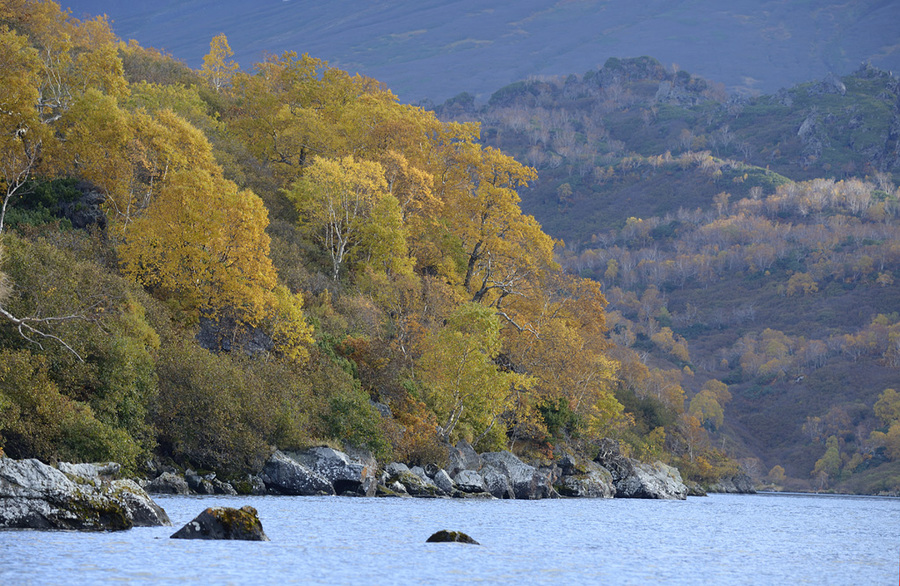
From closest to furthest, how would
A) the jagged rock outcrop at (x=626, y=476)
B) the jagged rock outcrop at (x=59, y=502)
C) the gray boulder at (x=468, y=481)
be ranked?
the jagged rock outcrop at (x=59, y=502)
the gray boulder at (x=468, y=481)
the jagged rock outcrop at (x=626, y=476)

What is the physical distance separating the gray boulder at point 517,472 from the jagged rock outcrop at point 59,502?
34.1 m

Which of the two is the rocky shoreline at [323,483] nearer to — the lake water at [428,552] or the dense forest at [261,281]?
the lake water at [428,552]

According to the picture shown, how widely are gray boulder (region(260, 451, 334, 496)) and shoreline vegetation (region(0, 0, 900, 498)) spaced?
0.51 feet

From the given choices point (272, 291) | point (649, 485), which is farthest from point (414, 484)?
point (649, 485)

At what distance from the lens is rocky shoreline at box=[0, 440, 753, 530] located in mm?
23203

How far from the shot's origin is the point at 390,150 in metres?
71.6

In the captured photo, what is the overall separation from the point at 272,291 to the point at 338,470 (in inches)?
513

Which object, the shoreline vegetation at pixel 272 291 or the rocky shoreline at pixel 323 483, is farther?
the shoreline vegetation at pixel 272 291

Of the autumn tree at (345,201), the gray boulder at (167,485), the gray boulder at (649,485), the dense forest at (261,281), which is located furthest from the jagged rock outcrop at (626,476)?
the gray boulder at (167,485)

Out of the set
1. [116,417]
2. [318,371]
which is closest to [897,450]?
[318,371]

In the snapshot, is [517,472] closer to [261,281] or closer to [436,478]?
[436,478]

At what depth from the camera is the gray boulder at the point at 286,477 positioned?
142ft

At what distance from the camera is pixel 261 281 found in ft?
162

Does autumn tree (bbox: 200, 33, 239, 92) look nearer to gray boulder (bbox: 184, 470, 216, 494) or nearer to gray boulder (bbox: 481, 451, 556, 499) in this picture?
gray boulder (bbox: 481, 451, 556, 499)
